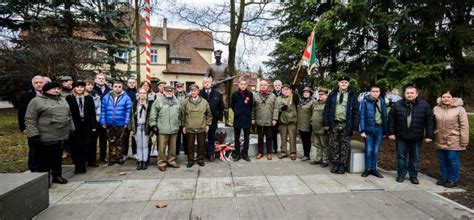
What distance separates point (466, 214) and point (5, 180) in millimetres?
6285

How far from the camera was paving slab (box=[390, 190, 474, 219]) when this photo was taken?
410cm

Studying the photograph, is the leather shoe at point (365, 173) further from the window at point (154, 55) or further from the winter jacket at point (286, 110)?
the window at point (154, 55)

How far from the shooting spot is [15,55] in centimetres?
1218

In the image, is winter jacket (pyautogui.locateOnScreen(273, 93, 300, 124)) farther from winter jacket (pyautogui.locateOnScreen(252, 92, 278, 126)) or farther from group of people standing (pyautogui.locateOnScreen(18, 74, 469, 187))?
winter jacket (pyautogui.locateOnScreen(252, 92, 278, 126))

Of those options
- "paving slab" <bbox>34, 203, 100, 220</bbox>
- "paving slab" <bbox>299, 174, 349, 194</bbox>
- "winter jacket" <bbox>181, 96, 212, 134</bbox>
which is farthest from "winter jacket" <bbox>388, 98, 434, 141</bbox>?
"paving slab" <bbox>34, 203, 100, 220</bbox>

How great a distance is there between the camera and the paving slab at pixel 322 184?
512 centimetres

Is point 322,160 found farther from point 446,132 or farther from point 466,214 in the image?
point 466,214

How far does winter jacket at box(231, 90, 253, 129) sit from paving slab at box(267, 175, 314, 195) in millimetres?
1741

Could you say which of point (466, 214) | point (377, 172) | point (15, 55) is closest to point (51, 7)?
point (15, 55)

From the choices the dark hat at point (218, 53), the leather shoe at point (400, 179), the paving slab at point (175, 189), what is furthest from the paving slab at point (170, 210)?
the dark hat at point (218, 53)

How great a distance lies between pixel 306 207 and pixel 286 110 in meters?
3.33

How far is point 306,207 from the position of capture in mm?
4332

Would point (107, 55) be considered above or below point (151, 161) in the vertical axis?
above

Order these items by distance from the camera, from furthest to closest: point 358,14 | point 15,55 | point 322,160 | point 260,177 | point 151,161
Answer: point 15,55, point 358,14, point 151,161, point 322,160, point 260,177
